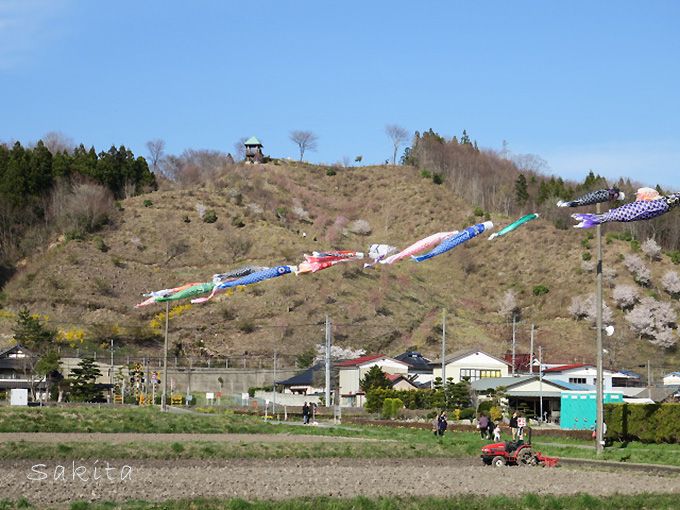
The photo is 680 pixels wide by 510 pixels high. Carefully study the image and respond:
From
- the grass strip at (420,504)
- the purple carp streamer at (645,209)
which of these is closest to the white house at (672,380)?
the purple carp streamer at (645,209)

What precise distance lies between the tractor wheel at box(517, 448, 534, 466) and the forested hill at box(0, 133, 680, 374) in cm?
6755

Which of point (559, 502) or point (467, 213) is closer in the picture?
point (559, 502)

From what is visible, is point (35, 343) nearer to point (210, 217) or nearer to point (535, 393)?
point (535, 393)

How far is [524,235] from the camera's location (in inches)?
5315

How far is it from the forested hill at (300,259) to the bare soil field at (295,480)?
68102 millimetres

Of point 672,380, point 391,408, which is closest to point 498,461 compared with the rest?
point 391,408

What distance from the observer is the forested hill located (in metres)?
104

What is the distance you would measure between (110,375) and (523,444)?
186 ft

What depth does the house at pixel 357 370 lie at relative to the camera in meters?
81.9

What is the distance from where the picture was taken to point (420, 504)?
2086 cm

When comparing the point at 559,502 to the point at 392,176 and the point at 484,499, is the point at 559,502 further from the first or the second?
the point at 392,176

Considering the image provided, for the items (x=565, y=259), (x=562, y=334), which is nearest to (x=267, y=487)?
(x=562, y=334)

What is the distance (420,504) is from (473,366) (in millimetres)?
63907

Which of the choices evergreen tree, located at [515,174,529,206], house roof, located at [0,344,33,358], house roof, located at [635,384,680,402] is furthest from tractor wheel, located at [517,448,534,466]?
evergreen tree, located at [515,174,529,206]
